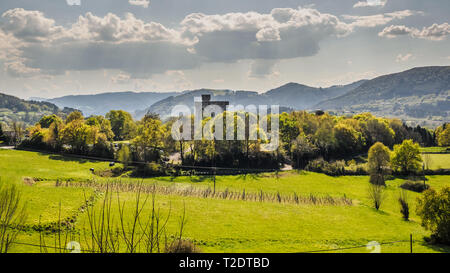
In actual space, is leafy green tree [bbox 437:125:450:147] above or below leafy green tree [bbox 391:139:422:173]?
above

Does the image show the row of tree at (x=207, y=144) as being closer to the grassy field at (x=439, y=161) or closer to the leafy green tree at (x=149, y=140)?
the leafy green tree at (x=149, y=140)

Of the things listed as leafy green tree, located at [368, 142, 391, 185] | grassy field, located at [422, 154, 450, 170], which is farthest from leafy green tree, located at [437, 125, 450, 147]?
leafy green tree, located at [368, 142, 391, 185]

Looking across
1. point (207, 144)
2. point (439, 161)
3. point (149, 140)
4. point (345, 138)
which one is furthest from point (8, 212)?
point (439, 161)

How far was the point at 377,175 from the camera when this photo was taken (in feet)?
192

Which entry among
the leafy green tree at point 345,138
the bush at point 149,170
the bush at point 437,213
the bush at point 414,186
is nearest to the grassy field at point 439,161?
the leafy green tree at point 345,138

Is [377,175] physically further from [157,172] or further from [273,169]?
[157,172]

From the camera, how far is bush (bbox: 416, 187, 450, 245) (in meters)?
28.8

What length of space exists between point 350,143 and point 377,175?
1151 inches

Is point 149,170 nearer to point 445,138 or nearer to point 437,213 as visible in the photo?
point 437,213

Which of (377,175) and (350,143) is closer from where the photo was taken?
(377,175)

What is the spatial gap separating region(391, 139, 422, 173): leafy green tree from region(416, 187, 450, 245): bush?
39545 millimetres

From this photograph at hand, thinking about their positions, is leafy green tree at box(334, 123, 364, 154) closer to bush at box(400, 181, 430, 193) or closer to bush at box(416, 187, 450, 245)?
bush at box(400, 181, 430, 193)
